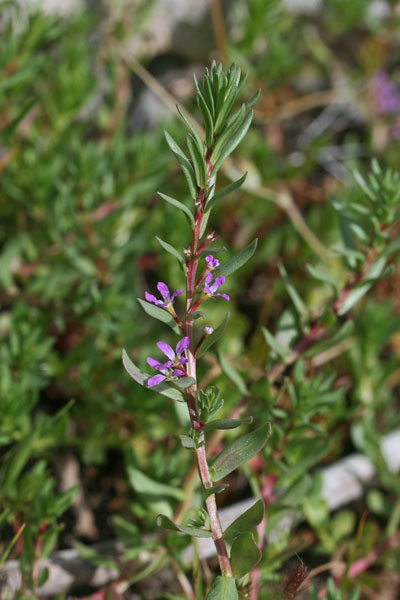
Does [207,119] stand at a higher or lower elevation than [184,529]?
higher

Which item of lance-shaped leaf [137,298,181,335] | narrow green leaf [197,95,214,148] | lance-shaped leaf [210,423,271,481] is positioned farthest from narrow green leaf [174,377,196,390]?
narrow green leaf [197,95,214,148]

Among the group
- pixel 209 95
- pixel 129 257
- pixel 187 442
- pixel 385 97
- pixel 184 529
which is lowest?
pixel 184 529

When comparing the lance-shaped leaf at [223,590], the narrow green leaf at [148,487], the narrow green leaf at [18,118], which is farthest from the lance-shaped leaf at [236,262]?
the narrow green leaf at [18,118]

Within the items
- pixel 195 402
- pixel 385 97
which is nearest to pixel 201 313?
pixel 195 402

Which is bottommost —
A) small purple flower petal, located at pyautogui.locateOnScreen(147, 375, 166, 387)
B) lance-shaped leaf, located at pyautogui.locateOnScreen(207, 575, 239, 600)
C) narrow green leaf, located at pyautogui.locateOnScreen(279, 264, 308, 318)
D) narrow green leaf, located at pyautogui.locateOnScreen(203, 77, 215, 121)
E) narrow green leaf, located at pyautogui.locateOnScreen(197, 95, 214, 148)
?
lance-shaped leaf, located at pyautogui.locateOnScreen(207, 575, 239, 600)

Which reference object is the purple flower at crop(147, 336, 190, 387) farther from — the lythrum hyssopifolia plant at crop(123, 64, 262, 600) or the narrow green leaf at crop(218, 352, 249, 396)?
the narrow green leaf at crop(218, 352, 249, 396)

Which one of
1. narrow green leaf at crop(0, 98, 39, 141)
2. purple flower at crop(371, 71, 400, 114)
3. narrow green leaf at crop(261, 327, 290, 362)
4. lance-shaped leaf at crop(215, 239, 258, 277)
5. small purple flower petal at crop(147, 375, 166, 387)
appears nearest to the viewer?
small purple flower petal at crop(147, 375, 166, 387)

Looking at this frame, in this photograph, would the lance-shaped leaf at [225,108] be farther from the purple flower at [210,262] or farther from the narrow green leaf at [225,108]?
Result: the purple flower at [210,262]

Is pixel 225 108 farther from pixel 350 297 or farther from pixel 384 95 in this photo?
pixel 384 95
